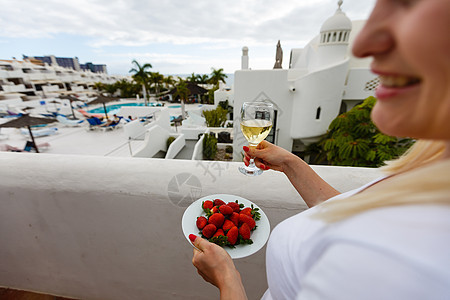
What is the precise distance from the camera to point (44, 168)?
158cm

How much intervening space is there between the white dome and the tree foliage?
25.0ft

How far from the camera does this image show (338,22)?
1229 centimetres

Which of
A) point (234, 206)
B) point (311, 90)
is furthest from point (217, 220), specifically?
point (311, 90)

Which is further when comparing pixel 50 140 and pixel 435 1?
pixel 50 140

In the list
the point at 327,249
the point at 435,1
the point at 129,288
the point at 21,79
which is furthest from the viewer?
the point at 21,79

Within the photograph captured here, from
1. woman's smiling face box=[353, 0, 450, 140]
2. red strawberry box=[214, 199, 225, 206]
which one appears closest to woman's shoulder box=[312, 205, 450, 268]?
woman's smiling face box=[353, 0, 450, 140]

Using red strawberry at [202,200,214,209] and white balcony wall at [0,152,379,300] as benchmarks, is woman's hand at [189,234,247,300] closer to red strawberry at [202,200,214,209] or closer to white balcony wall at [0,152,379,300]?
red strawberry at [202,200,214,209]

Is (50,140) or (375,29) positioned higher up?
(375,29)

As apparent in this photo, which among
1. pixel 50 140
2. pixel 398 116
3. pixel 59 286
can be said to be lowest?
pixel 50 140

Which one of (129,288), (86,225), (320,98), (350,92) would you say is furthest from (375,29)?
(350,92)

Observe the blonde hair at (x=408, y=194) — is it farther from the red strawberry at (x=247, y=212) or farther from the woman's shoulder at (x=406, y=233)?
the red strawberry at (x=247, y=212)

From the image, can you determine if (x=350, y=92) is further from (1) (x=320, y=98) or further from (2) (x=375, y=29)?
(2) (x=375, y=29)

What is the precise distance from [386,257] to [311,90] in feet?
38.5

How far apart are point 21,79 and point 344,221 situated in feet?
153
